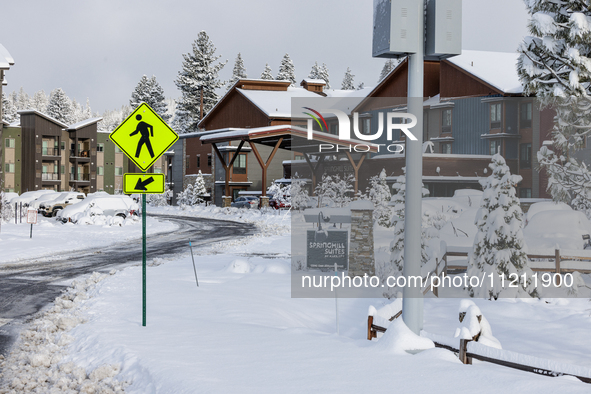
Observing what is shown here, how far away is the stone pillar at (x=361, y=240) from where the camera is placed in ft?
48.8

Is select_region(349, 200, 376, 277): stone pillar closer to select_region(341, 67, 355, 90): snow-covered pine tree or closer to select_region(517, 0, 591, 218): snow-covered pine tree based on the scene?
select_region(517, 0, 591, 218): snow-covered pine tree

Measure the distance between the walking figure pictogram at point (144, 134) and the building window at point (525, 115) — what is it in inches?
1490

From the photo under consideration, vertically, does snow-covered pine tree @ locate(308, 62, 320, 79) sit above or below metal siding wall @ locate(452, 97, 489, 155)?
above

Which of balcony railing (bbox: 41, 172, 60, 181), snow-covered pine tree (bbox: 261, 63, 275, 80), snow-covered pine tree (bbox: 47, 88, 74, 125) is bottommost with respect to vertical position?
balcony railing (bbox: 41, 172, 60, 181)

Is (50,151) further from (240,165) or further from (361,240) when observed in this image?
(361,240)

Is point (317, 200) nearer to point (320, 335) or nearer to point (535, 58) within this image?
point (535, 58)

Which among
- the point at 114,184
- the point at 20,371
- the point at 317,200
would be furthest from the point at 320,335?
the point at 114,184

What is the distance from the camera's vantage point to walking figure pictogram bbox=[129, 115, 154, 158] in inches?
351

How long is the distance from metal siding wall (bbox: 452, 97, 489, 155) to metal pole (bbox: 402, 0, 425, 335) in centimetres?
3775

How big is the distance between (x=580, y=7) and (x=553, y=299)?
8.24m

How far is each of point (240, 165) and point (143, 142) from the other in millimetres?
50466

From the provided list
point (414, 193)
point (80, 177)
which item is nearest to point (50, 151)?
point (80, 177)

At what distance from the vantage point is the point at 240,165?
194ft

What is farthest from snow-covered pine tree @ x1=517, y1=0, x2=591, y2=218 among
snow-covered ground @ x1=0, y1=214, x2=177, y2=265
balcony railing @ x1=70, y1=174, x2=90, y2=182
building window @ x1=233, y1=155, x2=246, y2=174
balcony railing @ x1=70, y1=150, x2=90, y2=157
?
balcony railing @ x1=70, y1=174, x2=90, y2=182
